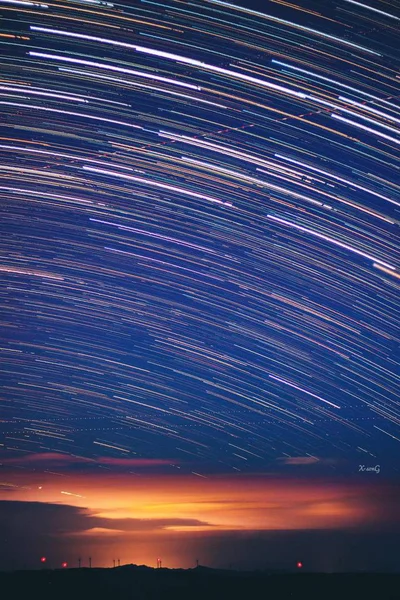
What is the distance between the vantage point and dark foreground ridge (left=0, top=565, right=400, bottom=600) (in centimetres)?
5459

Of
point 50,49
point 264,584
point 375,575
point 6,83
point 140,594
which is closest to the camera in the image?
point 50,49

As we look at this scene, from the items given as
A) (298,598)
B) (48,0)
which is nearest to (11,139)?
(48,0)

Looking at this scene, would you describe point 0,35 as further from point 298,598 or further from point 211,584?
point 211,584

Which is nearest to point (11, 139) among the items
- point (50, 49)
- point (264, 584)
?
point (50, 49)

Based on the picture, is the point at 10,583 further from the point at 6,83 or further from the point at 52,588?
the point at 6,83

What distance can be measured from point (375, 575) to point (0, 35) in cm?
8160

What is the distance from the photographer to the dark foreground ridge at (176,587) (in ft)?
179

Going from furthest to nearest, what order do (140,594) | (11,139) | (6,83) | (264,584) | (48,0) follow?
(264,584), (140,594), (11,139), (6,83), (48,0)

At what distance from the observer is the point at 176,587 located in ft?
213

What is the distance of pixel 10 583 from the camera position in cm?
5962

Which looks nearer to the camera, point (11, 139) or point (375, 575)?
point (11, 139)

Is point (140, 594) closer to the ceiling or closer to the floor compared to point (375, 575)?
closer to the floor

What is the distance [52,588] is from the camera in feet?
185

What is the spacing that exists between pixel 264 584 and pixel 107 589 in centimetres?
1484
